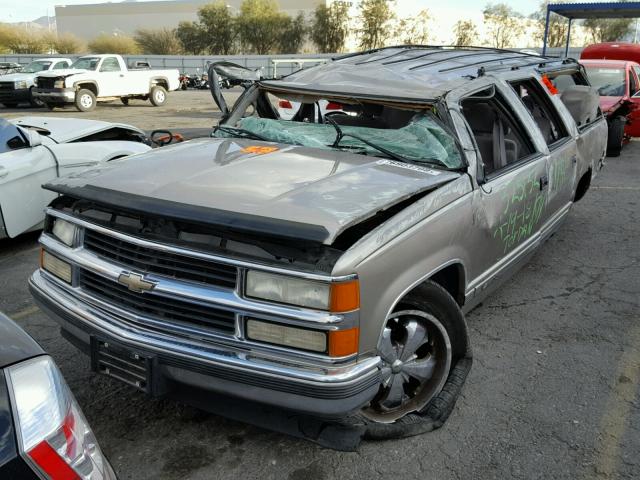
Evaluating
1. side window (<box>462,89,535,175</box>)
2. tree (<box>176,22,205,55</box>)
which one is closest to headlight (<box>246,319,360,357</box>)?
side window (<box>462,89,535,175</box>)

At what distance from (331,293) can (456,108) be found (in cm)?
177

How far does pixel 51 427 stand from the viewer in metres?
1.53

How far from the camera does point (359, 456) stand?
278 centimetres

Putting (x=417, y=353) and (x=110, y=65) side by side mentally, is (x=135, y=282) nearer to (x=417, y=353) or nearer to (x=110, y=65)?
(x=417, y=353)

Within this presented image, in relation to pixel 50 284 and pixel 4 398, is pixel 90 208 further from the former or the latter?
pixel 4 398

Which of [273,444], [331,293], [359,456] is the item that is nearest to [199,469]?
[273,444]

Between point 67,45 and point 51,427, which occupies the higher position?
point 67,45

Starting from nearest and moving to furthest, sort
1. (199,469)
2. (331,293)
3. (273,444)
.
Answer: (331,293) → (199,469) → (273,444)

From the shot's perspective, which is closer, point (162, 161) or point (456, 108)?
point (162, 161)

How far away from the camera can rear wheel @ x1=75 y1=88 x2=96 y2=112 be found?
1970 centimetres

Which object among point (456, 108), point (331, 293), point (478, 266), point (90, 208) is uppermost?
point (456, 108)

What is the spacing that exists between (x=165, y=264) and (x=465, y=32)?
70.2m

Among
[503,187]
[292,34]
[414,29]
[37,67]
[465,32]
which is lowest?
[503,187]

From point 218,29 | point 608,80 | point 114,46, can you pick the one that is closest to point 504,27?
point 218,29
